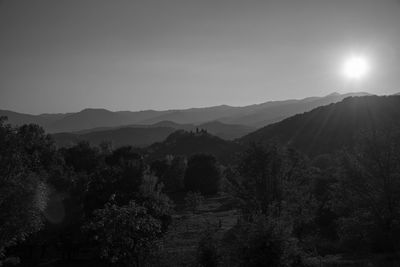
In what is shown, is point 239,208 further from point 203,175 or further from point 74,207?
point 203,175

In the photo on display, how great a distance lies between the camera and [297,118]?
17388cm

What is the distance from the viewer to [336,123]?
466 ft

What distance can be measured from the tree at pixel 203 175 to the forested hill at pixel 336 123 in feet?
91.8

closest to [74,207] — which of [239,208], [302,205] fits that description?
[239,208]

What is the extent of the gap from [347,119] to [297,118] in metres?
35.3

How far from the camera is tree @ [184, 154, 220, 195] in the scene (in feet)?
320

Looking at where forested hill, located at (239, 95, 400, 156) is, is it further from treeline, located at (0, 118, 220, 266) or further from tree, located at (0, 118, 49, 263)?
tree, located at (0, 118, 49, 263)

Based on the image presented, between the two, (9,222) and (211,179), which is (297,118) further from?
(9,222)

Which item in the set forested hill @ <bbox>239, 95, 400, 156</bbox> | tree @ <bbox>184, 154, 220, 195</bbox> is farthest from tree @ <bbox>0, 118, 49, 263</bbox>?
forested hill @ <bbox>239, 95, 400, 156</bbox>

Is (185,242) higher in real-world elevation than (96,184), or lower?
lower

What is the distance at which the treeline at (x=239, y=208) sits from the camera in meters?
19.2

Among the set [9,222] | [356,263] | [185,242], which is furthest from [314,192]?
[9,222]

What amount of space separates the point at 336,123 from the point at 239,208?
117m

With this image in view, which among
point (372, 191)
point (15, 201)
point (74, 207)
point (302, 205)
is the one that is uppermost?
point (372, 191)
